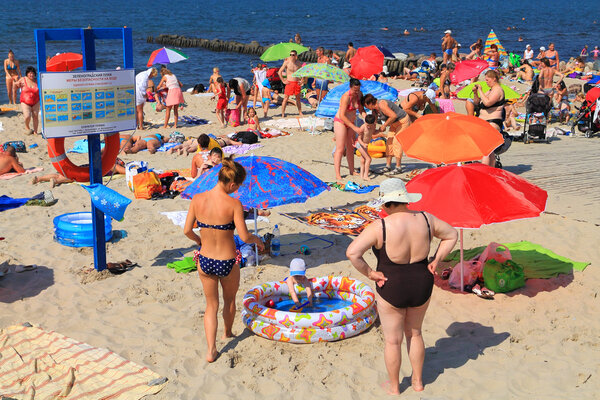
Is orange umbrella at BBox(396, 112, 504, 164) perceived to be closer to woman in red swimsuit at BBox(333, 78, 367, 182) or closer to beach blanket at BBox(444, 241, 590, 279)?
beach blanket at BBox(444, 241, 590, 279)

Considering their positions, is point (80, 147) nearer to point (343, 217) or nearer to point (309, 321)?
point (343, 217)

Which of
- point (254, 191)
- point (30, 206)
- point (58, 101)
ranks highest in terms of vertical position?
point (58, 101)

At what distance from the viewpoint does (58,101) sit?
6.50 m

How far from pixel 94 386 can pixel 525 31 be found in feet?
183

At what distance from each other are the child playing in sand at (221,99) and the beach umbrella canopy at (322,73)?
1.89 metres

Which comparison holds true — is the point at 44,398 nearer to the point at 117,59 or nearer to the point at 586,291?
the point at 586,291

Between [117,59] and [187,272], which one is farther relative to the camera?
[117,59]

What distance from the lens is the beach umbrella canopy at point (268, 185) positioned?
683 cm

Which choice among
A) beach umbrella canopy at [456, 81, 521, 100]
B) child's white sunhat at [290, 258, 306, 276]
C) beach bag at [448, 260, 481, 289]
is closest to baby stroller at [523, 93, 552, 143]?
beach umbrella canopy at [456, 81, 521, 100]

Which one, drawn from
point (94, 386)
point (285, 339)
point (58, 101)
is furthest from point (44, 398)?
point (58, 101)

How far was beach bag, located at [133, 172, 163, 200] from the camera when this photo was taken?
1009 centimetres

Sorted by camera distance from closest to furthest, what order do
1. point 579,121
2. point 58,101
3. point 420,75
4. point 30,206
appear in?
point 58,101
point 30,206
point 579,121
point 420,75

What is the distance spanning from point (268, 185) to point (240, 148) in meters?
6.74

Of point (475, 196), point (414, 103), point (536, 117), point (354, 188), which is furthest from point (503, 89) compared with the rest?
point (475, 196)
